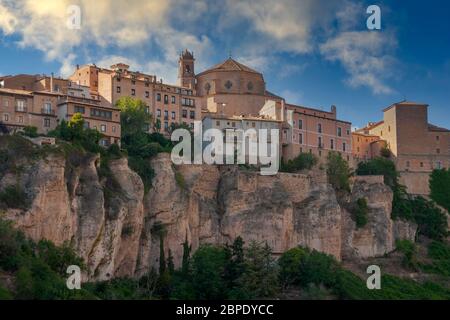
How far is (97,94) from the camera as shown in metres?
72.4

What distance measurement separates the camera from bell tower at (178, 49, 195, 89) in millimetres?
82000

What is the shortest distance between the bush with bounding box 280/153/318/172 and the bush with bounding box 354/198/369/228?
13.0ft

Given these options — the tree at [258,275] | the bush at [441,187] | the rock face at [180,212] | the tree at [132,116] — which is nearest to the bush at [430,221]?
the bush at [441,187]

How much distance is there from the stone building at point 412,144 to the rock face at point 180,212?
25.1 feet

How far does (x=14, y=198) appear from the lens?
55.1 metres

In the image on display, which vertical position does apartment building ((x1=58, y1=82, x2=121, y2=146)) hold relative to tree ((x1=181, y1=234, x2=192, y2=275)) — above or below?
above

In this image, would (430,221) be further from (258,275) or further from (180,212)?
(180,212)

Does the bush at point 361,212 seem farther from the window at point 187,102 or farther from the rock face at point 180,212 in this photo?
the window at point 187,102

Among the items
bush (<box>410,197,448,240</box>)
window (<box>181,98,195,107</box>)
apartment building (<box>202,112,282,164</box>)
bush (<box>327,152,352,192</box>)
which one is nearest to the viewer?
apartment building (<box>202,112,282,164</box>)

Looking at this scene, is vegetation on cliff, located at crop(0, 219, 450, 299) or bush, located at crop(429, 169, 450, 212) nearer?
vegetation on cliff, located at crop(0, 219, 450, 299)

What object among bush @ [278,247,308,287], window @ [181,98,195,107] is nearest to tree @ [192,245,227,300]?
bush @ [278,247,308,287]

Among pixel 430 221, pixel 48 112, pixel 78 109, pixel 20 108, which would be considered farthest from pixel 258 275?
pixel 430 221

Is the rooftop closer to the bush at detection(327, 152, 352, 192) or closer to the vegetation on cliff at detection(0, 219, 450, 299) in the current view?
the bush at detection(327, 152, 352, 192)
